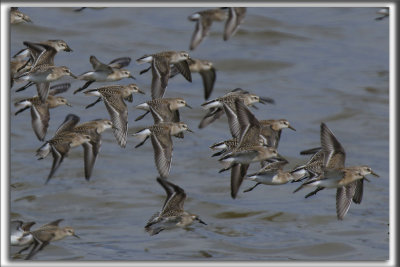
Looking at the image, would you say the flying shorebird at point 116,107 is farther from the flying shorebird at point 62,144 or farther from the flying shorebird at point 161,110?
the flying shorebird at point 62,144

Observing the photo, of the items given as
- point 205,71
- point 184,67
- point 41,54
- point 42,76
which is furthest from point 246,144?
point 205,71

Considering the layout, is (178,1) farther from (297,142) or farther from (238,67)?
(238,67)

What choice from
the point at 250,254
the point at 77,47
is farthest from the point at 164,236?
the point at 77,47

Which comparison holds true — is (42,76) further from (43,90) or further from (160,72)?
(160,72)

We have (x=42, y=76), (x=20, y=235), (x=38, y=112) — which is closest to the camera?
(x=20, y=235)

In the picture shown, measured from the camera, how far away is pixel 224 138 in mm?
13734

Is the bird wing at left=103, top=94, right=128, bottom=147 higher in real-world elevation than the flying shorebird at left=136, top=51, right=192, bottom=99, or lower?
lower

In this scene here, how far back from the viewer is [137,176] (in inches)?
505

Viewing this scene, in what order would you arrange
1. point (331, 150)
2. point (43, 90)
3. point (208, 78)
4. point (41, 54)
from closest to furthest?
point (331, 150) < point (43, 90) < point (41, 54) < point (208, 78)

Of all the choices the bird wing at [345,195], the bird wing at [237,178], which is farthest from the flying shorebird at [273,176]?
the bird wing at [345,195]

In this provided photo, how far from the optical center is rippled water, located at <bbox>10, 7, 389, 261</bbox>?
416 inches

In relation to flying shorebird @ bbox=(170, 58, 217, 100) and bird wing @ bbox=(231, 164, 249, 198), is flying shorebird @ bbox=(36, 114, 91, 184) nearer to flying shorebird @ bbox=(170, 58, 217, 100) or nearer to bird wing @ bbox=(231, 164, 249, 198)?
bird wing @ bbox=(231, 164, 249, 198)

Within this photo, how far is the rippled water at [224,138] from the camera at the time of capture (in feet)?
34.7

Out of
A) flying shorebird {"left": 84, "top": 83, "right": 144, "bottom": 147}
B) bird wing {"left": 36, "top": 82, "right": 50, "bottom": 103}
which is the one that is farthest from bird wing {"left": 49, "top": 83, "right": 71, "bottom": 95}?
bird wing {"left": 36, "top": 82, "right": 50, "bottom": 103}
